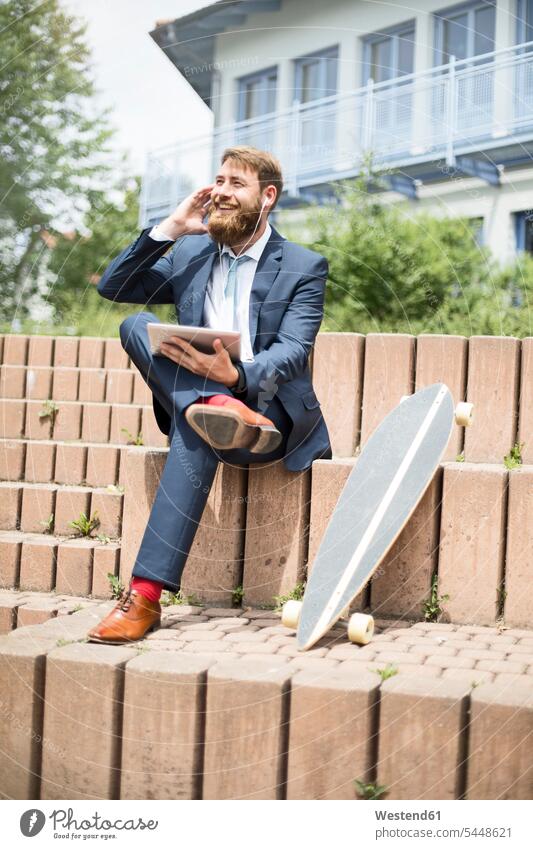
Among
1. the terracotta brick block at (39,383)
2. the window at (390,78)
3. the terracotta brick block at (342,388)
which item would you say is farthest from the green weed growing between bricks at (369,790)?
the window at (390,78)

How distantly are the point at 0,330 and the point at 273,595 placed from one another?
2.90m

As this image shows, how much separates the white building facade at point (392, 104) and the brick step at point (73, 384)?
842mm

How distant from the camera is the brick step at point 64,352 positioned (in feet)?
15.9

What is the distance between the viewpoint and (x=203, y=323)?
295 centimetres

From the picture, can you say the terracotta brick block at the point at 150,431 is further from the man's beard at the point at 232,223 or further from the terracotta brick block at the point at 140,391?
the man's beard at the point at 232,223

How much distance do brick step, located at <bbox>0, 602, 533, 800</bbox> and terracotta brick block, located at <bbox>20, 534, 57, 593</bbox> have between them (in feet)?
2.62

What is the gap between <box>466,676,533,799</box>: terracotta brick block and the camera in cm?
196

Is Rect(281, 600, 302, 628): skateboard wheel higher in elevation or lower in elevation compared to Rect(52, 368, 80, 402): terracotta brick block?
lower

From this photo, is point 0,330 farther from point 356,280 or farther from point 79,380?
point 356,280

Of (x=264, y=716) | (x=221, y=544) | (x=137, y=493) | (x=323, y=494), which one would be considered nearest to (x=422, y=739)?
(x=264, y=716)

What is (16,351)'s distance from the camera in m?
4.94

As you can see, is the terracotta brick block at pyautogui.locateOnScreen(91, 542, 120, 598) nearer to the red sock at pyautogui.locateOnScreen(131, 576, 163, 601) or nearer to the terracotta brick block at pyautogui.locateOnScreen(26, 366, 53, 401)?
the red sock at pyautogui.locateOnScreen(131, 576, 163, 601)

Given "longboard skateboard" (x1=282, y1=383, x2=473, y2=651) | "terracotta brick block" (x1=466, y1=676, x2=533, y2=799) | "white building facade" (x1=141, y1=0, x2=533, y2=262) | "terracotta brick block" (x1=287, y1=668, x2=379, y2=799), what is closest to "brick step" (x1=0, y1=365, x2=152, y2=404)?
"white building facade" (x1=141, y1=0, x2=533, y2=262)
